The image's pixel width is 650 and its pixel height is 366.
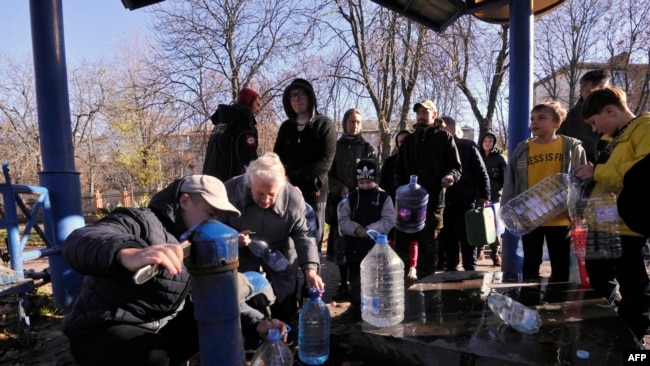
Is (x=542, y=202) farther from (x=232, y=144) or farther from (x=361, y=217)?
(x=232, y=144)

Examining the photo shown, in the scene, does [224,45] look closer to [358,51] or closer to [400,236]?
[358,51]

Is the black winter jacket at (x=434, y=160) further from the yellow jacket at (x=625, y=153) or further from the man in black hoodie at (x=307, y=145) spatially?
the yellow jacket at (x=625, y=153)

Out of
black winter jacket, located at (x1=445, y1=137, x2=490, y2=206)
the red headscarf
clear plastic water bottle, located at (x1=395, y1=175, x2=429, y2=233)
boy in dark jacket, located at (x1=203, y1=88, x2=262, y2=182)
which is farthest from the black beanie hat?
the red headscarf

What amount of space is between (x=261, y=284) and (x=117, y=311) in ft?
2.22

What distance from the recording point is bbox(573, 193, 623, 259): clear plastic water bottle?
300cm

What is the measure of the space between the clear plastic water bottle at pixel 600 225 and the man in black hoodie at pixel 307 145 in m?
2.28

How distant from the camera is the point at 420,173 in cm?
444

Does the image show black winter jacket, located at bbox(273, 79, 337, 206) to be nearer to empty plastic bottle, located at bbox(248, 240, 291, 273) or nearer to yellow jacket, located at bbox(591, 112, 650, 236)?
empty plastic bottle, located at bbox(248, 240, 291, 273)

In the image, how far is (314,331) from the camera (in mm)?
2553

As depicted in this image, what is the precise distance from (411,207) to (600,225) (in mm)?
1759

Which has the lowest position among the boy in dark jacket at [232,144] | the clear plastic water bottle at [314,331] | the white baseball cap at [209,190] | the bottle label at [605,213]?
the clear plastic water bottle at [314,331]

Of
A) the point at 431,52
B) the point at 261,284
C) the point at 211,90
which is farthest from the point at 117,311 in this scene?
the point at 211,90

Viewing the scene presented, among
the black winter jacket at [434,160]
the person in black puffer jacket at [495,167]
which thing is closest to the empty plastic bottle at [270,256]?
the black winter jacket at [434,160]

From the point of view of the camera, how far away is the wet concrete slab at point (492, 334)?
170cm
